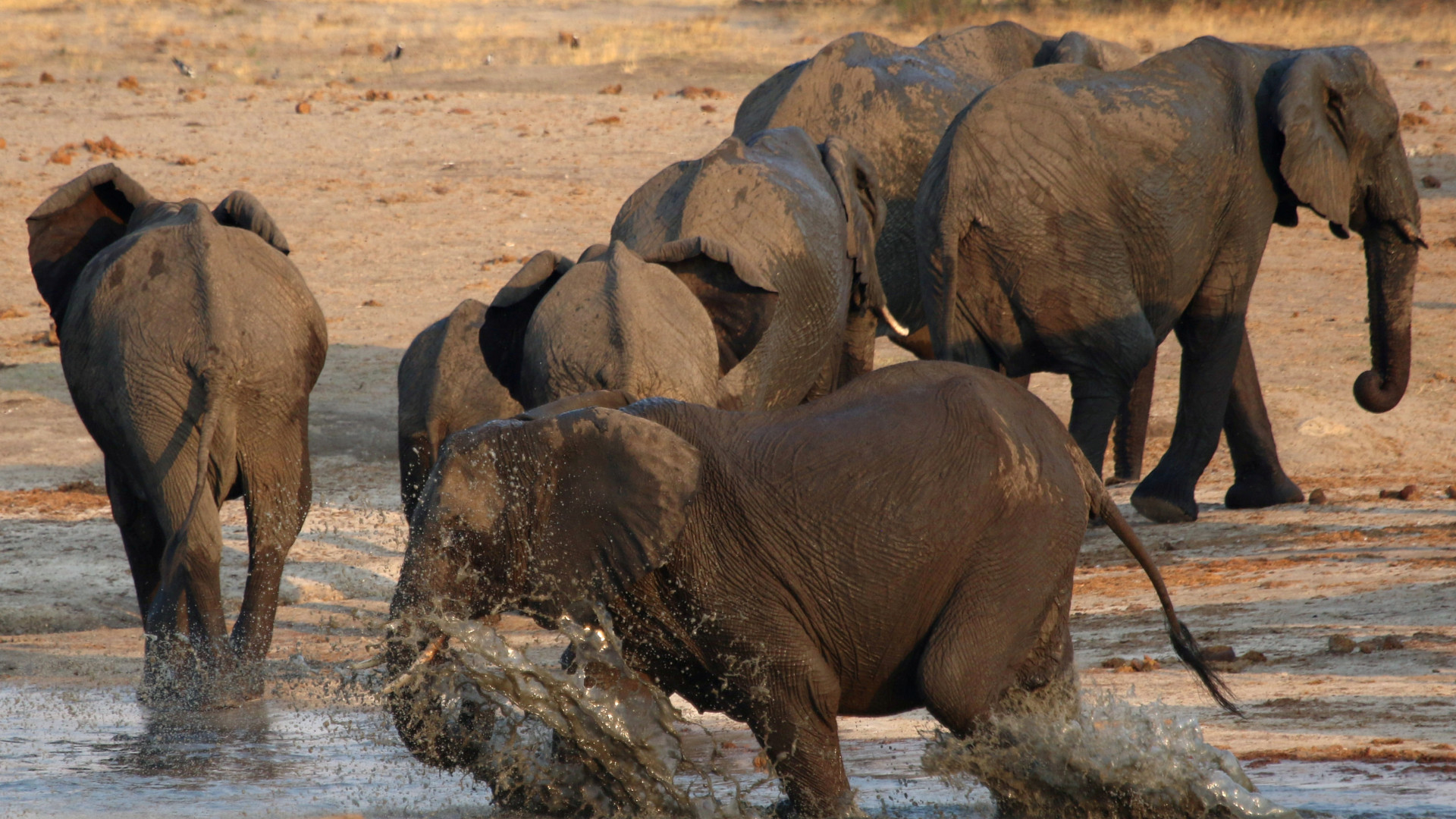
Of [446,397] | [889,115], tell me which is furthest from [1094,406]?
[446,397]

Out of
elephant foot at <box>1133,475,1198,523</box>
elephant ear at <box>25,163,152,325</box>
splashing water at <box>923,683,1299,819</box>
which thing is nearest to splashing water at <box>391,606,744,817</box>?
splashing water at <box>923,683,1299,819</box>

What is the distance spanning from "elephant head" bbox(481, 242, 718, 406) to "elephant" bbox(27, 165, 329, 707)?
67 centimetres

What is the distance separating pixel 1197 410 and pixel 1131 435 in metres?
1.04

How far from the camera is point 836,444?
3.72 metres

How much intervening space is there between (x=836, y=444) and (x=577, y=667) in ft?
2.37

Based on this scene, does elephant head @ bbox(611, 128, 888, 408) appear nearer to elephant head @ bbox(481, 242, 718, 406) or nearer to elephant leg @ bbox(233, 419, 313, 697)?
elephant head @ bbox(481, 242, 718, 406)

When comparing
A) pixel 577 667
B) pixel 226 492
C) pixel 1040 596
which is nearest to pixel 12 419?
pixel 226 492

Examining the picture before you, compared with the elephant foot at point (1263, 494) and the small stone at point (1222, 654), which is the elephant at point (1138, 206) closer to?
the elephant foot at point (1263, 494)

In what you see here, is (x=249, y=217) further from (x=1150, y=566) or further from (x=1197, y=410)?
(x=1197, y=410)

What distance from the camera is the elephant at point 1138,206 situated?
6835mm

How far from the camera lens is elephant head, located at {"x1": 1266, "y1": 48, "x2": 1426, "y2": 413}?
7039 millimetres

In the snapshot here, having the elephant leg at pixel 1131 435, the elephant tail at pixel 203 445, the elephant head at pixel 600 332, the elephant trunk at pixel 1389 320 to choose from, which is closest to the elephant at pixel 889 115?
the elephant leg at pixel 1131 435

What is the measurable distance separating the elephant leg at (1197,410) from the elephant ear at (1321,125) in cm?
55

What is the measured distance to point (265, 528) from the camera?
551 cm
